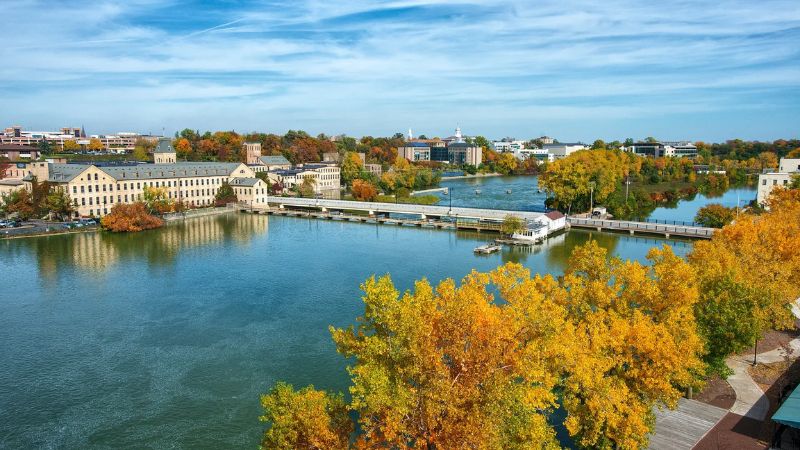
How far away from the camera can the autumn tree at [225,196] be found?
1765 inches

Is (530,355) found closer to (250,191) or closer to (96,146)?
(250,191)

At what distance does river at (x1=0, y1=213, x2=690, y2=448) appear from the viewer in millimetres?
12484

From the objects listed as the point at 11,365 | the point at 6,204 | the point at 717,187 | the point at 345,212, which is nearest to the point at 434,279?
the point at 11,365

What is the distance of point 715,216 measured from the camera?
34000 millimetres

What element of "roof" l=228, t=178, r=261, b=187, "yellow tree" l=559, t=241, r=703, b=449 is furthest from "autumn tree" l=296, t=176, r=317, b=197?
"yellow tree" l=559, t=241, r=703, b=449

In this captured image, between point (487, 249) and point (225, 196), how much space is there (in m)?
25.4

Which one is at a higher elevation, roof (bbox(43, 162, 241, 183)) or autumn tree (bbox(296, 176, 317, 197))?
roof (bbox(43, 162, 241, 183))

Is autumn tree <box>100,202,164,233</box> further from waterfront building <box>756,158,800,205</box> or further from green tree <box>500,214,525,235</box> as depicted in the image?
waterfront building <box>756,158,800,205</box>

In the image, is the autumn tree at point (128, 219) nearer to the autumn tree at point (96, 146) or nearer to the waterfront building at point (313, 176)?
the waterfront building at point (313, 176)

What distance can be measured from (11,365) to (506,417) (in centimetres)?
1429

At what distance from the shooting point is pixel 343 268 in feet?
82.0

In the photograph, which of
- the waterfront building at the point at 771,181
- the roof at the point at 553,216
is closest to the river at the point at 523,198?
the waterfront building at the point at 771,181

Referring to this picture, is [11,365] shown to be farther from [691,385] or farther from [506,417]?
[691,385]

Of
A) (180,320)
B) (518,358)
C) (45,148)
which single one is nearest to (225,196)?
(180,320)
